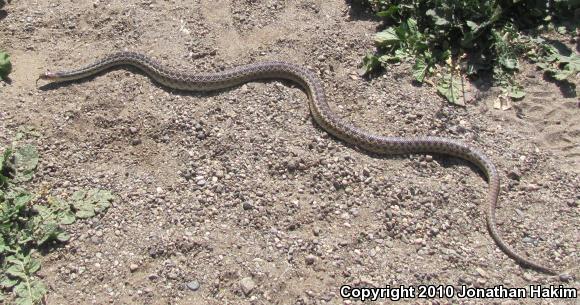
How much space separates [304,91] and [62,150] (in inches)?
165

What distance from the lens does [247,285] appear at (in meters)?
6.58

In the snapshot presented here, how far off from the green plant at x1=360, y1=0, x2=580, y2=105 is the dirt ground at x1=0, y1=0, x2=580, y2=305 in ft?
1.07

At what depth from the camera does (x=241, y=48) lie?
9727mm

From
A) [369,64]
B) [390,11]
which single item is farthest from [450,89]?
[390,11]

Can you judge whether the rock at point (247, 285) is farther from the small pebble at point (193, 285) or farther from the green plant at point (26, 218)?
the green plant at point (26, 218)

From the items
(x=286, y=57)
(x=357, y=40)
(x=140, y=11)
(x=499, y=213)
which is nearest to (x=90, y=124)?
(x=140, y=11)

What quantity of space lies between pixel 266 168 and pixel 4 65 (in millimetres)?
5320

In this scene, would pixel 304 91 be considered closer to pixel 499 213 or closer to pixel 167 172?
pixel 167 172

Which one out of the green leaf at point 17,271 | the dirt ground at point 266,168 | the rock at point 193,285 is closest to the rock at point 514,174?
the dirt ground at point 266,168

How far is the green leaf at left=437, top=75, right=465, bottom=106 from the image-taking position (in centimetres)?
875

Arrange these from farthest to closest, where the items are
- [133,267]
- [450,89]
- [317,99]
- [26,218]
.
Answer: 1. [450,89]
2. [317,99]
3. [26,218]
4. [133,267]

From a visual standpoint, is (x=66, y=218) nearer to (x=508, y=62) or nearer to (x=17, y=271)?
(x=17, y=271)

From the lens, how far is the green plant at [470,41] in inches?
352

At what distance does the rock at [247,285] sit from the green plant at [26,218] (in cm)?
251
